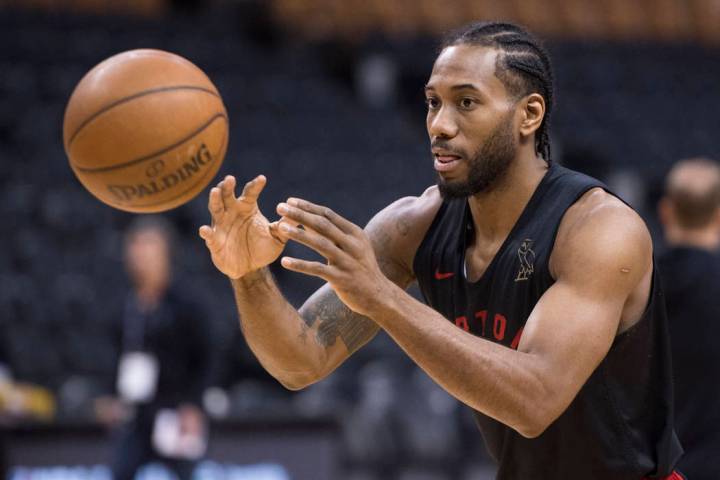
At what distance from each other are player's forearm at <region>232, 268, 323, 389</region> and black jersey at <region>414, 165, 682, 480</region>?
0.48 meters

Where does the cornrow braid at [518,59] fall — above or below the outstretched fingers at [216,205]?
above

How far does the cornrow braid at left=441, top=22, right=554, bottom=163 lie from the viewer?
319 cm

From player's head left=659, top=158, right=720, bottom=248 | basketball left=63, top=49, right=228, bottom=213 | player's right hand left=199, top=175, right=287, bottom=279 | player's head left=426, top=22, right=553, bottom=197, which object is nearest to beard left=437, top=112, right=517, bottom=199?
player's head left=426, top=22, right=553, bottom=197

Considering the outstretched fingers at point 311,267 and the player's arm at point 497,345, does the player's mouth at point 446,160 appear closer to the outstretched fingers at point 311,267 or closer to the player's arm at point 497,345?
the player's arm at point 497,345

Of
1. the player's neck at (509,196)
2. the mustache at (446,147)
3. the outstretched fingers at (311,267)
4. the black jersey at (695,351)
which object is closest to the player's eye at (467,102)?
the mustache at (446,147)

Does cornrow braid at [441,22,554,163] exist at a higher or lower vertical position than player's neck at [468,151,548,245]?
higher

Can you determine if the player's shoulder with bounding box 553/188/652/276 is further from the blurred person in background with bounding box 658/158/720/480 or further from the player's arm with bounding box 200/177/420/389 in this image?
the blurred person in background with bounding box 658/158/720/480

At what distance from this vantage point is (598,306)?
9.37 ft

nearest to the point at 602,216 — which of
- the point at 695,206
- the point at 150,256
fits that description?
the point at 695,206

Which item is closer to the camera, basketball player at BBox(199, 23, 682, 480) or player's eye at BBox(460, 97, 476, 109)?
basketball player at BBox(199, 23, 682, 480)

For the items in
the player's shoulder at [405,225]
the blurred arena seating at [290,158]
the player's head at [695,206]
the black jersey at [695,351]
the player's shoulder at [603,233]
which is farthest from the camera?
the blurred arena seating at [290,158]

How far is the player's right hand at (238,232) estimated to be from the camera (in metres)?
3.08

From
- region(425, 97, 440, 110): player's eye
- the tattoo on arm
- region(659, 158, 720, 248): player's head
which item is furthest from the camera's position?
region(659, 158, 720, 248): player's head

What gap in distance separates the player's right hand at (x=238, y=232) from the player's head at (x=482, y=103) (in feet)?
1.65
